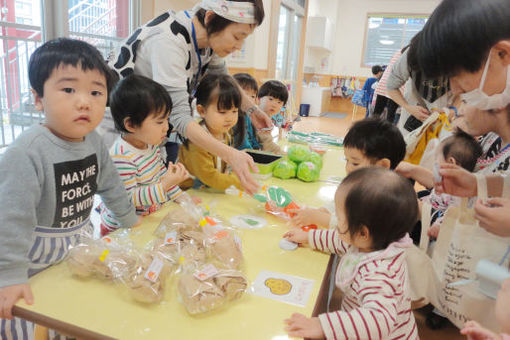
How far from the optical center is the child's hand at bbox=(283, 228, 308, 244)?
1172 millimetres

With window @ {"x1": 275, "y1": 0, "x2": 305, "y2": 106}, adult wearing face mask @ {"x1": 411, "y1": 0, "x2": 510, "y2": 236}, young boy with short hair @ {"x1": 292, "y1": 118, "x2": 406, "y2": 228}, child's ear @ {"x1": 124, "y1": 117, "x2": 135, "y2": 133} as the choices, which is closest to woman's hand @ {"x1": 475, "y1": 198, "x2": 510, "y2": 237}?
adult wearing face mask @ {"x1": 411, "y1": 0, "x2": 510, "y2": 236}

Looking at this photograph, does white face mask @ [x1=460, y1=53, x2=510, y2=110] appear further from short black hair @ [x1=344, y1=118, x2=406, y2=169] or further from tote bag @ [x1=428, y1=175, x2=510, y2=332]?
short black hair @ [x1=344, y1=118, x2=406, y2=169]

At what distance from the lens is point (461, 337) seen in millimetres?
1786

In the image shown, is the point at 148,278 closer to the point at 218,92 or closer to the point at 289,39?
the point at 218,92

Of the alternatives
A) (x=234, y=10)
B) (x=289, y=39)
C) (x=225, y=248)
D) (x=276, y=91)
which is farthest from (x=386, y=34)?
(x=225, y=248)

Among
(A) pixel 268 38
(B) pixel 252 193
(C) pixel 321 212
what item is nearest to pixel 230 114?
(B) pixel 252 193

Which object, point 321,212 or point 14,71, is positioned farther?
point 14,71

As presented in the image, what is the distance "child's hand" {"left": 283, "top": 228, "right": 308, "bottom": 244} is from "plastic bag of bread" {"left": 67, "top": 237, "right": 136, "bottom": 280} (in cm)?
49

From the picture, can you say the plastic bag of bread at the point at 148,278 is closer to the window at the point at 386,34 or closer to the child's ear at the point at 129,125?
the child's ear at the point at 129,125

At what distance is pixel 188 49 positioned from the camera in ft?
5.31

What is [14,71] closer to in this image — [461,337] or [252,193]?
[252,193]

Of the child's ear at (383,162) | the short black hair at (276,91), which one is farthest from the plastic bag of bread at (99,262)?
the short black hair at (276,91)

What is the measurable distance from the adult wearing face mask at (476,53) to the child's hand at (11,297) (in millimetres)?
1117

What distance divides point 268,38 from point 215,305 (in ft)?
19.8
